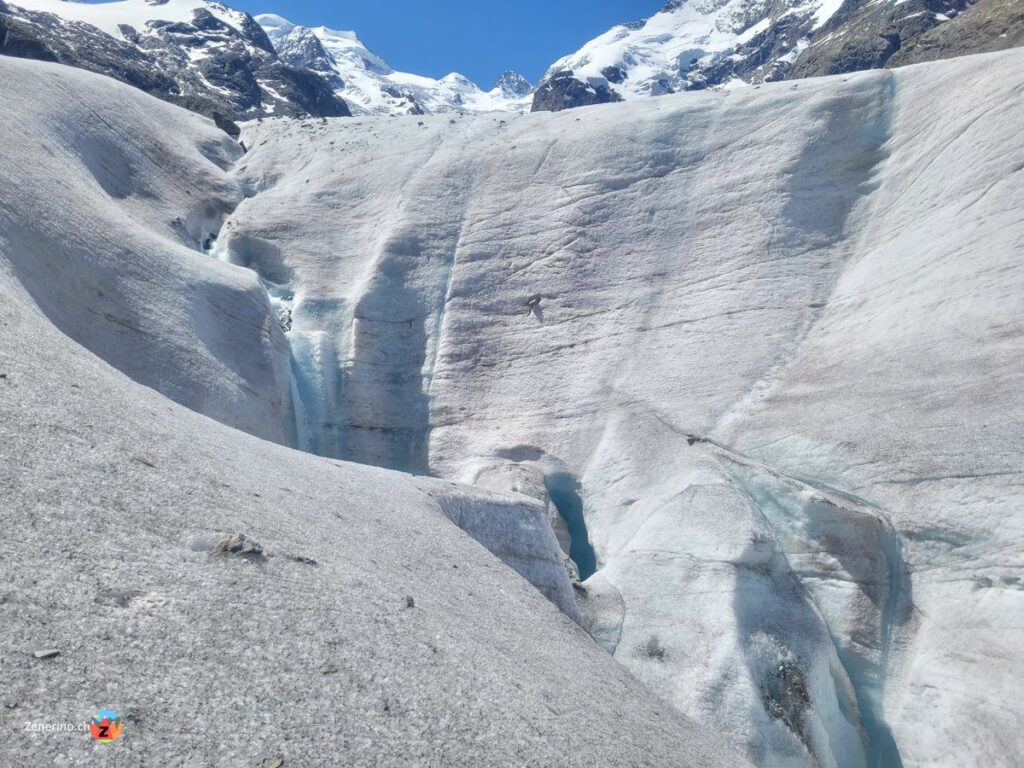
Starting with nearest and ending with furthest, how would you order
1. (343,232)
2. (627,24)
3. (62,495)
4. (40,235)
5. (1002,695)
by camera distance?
(62,495) < (1002,695) < (40,235) < (343,232) < (627,24)

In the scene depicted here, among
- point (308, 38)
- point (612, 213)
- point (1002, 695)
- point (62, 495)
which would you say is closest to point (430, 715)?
point (62, 495)

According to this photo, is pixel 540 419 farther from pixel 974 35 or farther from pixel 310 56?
pixel 310 56

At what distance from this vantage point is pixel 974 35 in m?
85.0

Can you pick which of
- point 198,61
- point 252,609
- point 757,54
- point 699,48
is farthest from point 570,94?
point 252,609

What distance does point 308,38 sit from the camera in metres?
166

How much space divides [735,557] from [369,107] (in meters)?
142

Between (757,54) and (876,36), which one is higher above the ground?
(757,54)

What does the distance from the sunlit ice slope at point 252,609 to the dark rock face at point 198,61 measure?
65136 millimetres

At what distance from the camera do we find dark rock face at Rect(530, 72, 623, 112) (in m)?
139

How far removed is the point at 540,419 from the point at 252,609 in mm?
14936

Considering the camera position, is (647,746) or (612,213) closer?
(647,746)

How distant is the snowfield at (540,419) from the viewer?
6316 mm

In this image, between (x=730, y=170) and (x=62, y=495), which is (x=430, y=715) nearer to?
(x=62, y=495)

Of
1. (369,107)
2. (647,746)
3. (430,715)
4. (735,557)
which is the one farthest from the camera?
(369,107)
